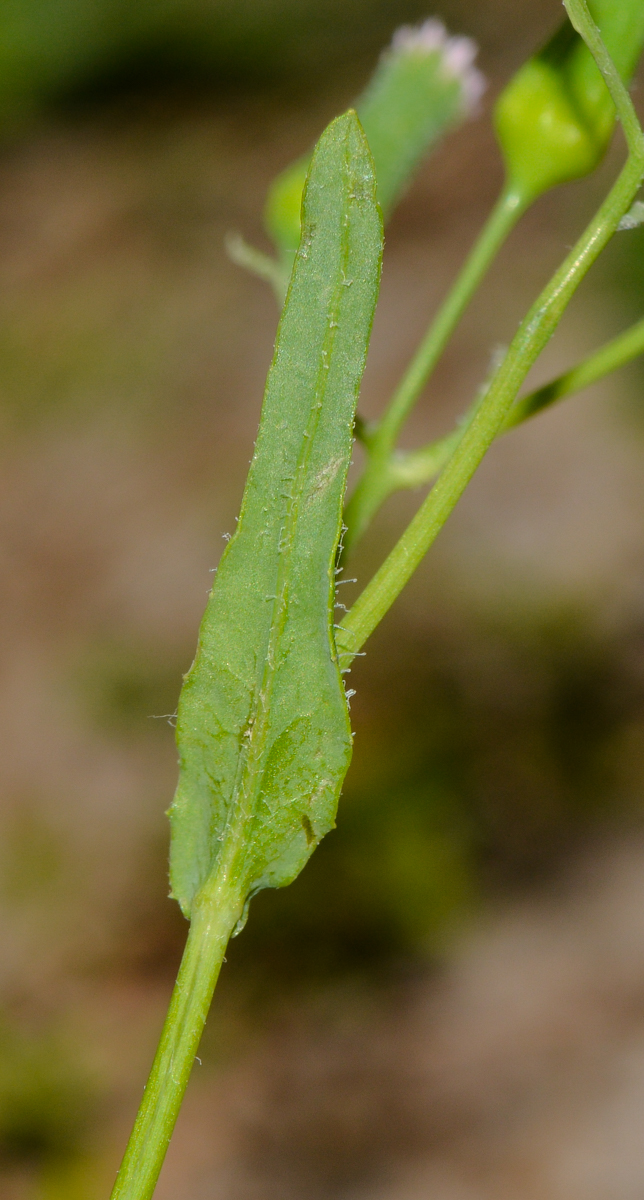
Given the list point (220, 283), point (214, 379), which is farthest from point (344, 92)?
point (214, 379)

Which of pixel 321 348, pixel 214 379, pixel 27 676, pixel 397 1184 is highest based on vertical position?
pixel 214 379

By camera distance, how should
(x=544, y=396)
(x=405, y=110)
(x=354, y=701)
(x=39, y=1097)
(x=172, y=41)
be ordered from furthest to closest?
(x=172, y=41)
(x=354, y=701)
(x=39, y=1097)
(x=405, y=110)
(x=544, y=396)

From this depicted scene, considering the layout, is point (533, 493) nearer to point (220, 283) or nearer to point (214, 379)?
point (214, 379)

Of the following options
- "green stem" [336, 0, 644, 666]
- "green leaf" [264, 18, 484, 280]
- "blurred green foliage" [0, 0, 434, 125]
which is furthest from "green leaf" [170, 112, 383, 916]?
"blurred green foliage" [0, 0, 434, 125]

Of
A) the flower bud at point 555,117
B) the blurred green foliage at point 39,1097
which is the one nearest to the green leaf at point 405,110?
the flower bud at point 555,117

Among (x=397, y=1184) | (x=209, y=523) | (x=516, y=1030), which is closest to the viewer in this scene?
(x=397, y=1184)

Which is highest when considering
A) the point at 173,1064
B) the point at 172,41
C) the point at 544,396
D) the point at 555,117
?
the point at 172,41

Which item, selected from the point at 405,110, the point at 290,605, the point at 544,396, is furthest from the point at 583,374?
the point at 405,110

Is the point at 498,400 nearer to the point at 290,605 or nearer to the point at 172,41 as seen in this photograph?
the point at 290,605
